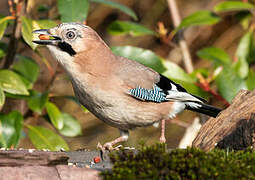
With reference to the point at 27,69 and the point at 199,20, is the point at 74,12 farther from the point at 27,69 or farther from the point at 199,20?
the point at 199,20

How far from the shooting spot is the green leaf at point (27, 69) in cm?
498

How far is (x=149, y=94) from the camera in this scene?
164 inches

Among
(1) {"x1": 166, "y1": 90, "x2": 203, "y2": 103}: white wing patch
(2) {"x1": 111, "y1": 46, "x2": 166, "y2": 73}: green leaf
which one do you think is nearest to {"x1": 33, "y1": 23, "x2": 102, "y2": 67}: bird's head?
(2) {"x1": 111, "y1": 46, "x2": 166, "y2": 73}: green leaf

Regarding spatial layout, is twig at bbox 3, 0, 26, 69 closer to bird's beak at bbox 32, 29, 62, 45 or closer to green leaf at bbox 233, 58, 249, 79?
bird's beak at bbox 32, 29, 62, 45

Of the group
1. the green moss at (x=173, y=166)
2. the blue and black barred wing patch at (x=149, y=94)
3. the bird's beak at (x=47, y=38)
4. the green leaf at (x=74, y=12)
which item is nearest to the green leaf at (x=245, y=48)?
the blue and black barred wing patch at (x=149, y=94)

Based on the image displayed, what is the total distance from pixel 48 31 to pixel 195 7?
487 cm

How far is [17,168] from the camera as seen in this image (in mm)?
2848

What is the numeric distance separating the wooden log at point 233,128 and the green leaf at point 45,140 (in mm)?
1499

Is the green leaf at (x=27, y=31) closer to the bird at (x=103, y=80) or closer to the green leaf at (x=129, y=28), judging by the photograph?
the bird at (x=103, y=80)

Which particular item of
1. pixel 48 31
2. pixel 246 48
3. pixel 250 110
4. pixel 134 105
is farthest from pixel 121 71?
pixel 246 48

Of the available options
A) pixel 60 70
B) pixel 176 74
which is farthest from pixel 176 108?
pixel 60 70

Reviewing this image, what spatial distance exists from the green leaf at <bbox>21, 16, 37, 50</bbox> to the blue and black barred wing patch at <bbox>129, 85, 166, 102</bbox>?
2.93ft

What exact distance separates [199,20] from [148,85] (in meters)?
1.54

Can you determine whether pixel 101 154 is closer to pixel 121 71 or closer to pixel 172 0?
pixel 121 71
